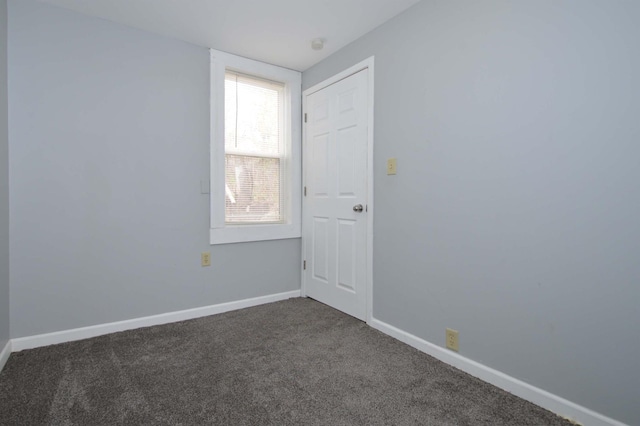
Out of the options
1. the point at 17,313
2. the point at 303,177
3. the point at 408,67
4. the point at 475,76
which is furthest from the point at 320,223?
the point at 17,313

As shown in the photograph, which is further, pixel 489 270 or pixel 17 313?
pixel 17 313

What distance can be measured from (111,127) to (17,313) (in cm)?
136

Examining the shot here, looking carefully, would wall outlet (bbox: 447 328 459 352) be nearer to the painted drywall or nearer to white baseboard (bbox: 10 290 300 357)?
white baseboard (bbox: 10 290 300 357)

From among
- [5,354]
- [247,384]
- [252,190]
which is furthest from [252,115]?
[5,354]

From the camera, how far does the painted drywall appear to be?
213 centimetres

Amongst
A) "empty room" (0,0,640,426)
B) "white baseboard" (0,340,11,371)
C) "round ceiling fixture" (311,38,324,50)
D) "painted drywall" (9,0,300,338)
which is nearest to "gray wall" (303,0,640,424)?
"empty room" (0,0,640,426)

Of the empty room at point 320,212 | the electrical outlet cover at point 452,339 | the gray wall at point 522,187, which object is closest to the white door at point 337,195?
the empty room at point 320,212

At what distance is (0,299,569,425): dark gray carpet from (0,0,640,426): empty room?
0.05 feet

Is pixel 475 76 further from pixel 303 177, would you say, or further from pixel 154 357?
pixel 154 357

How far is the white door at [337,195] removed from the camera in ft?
8.59

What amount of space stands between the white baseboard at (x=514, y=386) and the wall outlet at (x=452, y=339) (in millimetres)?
35

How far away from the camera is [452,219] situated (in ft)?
6.46

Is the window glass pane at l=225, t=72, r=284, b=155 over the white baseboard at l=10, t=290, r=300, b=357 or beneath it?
over

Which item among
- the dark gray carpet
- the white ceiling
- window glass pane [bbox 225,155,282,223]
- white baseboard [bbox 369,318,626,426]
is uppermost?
the white ceiling
